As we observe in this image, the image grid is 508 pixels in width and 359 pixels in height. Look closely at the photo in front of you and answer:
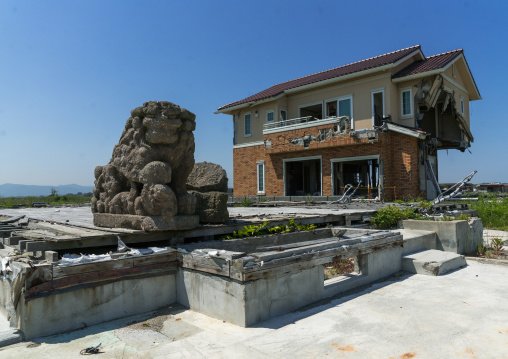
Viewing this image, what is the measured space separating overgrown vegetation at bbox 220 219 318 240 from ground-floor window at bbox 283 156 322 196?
13923mm

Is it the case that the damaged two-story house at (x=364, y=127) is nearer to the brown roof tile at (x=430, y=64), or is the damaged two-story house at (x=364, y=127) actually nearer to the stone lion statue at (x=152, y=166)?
the brown roof tile at (x=430, y=64)

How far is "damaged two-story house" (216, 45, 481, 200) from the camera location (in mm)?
16266

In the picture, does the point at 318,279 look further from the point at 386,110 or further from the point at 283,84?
the point at 283,84

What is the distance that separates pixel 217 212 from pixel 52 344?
3065 millimetres

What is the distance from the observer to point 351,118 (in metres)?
18.6

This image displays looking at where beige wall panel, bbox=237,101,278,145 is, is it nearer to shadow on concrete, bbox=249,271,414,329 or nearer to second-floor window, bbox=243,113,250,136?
second-floor window, bbox=243,113,250,136

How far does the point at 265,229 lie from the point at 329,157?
12.6m

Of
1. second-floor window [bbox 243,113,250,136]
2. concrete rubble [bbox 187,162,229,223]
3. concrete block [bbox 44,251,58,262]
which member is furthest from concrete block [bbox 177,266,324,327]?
second-floor window [bbox 243,113,250,136]

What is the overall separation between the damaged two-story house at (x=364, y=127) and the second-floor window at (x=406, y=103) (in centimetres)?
5

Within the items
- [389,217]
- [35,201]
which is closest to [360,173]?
[389,217]

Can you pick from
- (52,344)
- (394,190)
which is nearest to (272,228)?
(52,344)

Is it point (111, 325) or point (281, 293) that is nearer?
point (111, 325)

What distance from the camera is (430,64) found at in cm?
1742

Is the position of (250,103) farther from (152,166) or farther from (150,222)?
(150,222)
